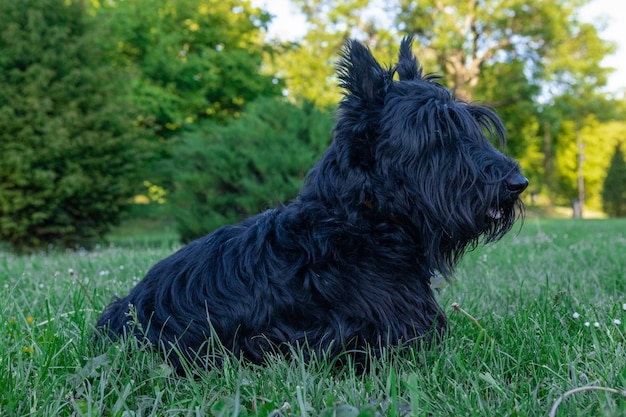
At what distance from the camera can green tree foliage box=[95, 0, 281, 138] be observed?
2439 cm

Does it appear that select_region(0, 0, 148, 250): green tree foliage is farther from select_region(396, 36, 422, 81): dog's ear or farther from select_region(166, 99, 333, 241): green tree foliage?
select_region(396, 36, 422, 81): dog's ear

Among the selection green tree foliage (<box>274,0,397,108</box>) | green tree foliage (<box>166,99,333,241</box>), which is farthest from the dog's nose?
green tree foliage (<box>274,0,397,108</box>)

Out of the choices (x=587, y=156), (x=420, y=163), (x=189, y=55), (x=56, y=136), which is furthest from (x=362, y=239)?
(x=587, y=156)

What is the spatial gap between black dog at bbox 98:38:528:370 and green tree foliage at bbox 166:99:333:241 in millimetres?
7603

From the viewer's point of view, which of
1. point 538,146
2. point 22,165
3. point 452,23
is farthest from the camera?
point 538,146

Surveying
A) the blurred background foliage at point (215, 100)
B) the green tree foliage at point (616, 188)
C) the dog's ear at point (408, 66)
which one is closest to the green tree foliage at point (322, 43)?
the blurred background foliage at point (215, 100)

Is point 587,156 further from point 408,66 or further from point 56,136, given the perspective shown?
point 408,66

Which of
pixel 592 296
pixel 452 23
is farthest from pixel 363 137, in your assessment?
pixel 452 23

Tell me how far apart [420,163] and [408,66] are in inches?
27.3

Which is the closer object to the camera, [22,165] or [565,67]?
[22,165]

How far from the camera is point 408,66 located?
9.71 ft

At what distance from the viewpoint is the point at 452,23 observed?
3147cm

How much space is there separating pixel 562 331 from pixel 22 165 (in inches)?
496

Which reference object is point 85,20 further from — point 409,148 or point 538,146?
point 538,146
